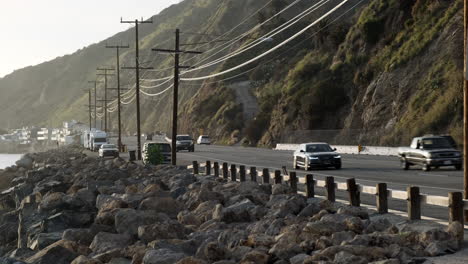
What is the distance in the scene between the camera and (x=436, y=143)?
36562 millimetres

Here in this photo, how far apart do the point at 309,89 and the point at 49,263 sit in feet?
238

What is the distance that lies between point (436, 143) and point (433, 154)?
0.84m

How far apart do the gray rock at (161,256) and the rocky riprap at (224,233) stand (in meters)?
0.02

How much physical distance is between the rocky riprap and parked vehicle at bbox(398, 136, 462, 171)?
14.0 m

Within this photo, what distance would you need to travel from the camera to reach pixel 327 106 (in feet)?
262

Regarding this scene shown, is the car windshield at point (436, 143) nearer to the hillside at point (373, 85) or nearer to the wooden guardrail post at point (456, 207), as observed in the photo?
the hillside at point (373, 85)

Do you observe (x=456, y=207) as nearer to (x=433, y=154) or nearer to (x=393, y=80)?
(x=433, y=154)

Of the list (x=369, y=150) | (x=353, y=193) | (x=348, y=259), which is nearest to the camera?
(x=348, y=259)

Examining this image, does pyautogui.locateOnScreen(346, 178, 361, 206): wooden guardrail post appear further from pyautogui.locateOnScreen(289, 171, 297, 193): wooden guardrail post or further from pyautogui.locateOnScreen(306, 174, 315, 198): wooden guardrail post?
pyautogui.locateOnScreen(289, 171, 297, 193): wooden guardrail post

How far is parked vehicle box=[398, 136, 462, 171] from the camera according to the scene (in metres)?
35.8

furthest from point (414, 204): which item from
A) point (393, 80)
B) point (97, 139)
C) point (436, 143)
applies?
point (97, 139)

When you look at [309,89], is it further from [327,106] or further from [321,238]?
[321,238]

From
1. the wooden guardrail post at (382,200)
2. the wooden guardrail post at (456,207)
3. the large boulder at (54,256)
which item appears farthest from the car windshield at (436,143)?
the large boulder at (54,256)

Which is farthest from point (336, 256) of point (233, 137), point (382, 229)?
point (233, 137)
